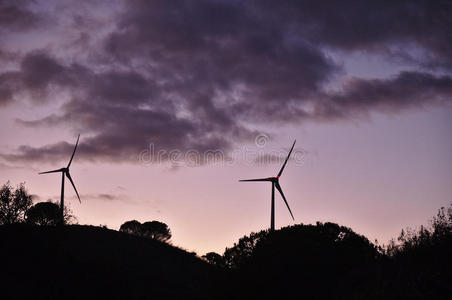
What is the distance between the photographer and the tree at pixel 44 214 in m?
80.3

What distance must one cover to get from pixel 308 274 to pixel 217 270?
1005 inches

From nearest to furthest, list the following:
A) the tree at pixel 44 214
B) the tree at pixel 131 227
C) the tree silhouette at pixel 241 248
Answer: the tree silhouette at pixel 241 248
the tree at pixel 44 214
the tree at pixel 131 227

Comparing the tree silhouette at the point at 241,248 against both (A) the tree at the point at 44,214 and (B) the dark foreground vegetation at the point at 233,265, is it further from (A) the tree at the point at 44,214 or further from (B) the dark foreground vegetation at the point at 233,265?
(A) the tree at the point at 44,214

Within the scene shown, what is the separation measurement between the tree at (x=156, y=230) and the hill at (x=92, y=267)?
1681 inches

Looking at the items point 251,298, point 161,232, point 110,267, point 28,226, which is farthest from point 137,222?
point 251,298

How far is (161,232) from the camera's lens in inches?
4358

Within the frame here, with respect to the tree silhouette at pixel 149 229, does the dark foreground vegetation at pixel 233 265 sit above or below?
below

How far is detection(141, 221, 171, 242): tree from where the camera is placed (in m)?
109

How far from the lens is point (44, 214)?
8262cm

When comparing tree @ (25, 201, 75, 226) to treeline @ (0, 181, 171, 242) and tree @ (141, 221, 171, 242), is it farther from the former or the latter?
tree @ (141, 221, 171, 242)

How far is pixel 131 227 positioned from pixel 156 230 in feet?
20.3

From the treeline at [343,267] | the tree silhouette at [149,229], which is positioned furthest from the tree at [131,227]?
the treeline at [343,267]

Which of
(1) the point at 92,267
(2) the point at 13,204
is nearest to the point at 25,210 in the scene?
(2) the point at 13,204

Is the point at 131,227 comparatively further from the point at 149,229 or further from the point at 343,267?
the point at 343,267
